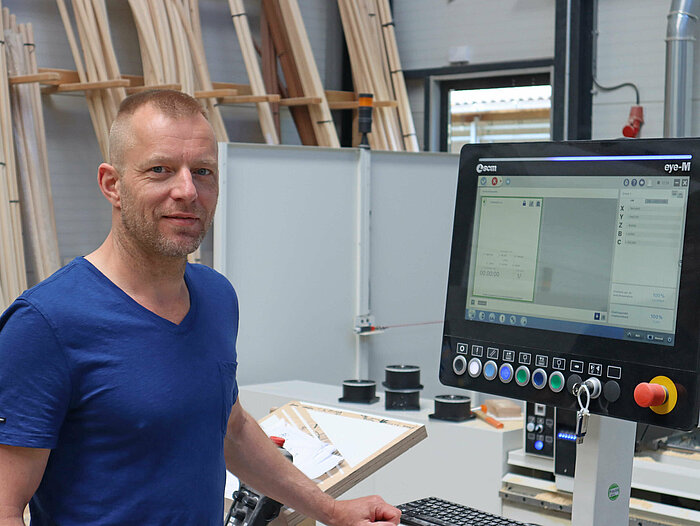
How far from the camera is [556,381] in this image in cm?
131

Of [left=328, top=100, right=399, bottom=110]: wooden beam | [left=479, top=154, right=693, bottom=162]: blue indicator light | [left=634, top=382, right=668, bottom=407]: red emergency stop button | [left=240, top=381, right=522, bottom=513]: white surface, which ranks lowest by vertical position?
[left=240, top=381, right=522, bottom=513]: white surface

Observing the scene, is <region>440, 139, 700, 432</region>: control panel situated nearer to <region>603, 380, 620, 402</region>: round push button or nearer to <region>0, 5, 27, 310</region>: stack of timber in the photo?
<region>603, 380, 620, 402</region>: round push button

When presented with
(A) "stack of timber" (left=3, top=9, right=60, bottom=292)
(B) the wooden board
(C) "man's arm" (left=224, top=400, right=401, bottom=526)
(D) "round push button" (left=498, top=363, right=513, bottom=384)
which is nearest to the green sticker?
(D) "round push button" (left=498, top=363, right=513, bottom=384)

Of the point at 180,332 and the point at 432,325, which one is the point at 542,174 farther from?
the point at 432,325

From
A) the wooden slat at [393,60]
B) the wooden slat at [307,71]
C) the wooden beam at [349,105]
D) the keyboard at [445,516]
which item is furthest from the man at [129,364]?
the wooden slat at [393,60]

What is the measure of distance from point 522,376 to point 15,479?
2.34ft

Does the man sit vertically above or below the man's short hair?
below

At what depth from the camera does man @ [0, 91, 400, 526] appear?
1.16 meters

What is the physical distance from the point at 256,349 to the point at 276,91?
205 cm

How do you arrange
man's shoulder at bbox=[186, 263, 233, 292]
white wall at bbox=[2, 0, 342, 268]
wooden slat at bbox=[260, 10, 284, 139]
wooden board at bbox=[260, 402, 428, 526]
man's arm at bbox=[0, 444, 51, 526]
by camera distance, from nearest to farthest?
1. man's arm at bbox=[0, 444, 51, 526]
2. man's shoulder at bbox=[186, 263, 233, 292]
3. wooden board at bbox=[260, 402, 428, 526]
4. white wall at bbox=[2, 0, 342, 268]
5. wooden slat at bbox=[260, 10, 284, 139]

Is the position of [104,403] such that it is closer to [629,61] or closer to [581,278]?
[581,278]

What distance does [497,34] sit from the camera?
230 inches

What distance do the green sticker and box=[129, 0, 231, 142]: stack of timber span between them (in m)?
3.68

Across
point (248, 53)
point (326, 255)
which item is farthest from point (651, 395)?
point (248, 53)
